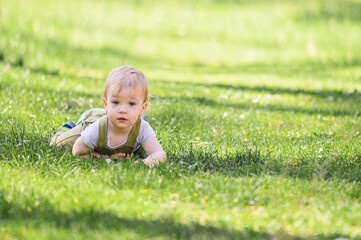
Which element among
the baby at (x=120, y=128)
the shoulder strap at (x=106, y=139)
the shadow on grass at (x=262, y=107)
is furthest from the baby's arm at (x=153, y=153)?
the shadow on grass at (x=262, y=107)

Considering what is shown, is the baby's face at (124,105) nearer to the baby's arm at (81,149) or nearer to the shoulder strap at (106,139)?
the shoulder strap at (106,139)

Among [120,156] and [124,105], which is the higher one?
[124,105]

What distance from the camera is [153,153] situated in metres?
3.80

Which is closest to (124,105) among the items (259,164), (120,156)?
(120,156)

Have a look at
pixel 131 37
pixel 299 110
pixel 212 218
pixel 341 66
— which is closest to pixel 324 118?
pixel 299 110

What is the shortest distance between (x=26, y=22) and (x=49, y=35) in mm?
680

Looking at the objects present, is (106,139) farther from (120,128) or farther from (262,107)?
(262,107)

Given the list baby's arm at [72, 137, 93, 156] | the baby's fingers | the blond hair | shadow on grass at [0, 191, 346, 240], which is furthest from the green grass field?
the blond hair

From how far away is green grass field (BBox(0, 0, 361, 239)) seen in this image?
2.64m

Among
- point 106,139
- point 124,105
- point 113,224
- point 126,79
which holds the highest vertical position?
point 126,79

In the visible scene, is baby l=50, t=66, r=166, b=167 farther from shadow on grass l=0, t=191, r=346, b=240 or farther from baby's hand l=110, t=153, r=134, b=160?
shadow on grass l=0, t=191, r=346, b=240

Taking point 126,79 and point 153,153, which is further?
point 153,153

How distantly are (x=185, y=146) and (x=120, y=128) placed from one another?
723 millimetres

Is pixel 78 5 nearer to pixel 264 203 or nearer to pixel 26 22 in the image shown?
pixel 26 22
